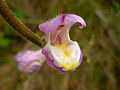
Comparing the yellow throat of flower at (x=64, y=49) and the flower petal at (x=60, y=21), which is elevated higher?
the flower petal at (x=60, y=21)

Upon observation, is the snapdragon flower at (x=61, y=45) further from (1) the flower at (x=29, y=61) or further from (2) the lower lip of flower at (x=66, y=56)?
(1) the flower at (x=29, y=61)

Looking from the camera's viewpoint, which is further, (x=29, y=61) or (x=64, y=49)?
(x=29, y=61)

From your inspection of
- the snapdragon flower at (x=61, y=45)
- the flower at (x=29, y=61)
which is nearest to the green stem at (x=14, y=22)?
the snapdragon flower at (x=61, y=45)

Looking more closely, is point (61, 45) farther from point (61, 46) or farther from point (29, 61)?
point (29, 61)

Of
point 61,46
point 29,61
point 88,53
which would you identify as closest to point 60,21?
point 61,46

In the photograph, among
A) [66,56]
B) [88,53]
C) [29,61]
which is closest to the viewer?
[66,56]

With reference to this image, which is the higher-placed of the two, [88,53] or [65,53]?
[88,53]

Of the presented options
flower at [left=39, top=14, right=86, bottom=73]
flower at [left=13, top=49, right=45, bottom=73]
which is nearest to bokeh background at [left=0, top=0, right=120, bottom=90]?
flower at [left=13, top=49, right=45, bottom=73]
